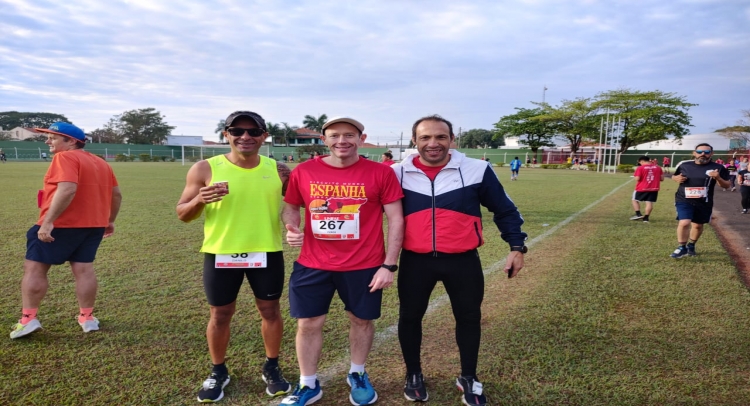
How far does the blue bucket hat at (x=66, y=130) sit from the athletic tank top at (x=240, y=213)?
1.71 meters

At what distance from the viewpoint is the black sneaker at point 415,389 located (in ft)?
9.18

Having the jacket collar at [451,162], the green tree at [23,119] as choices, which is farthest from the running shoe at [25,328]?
the green tree at [23,119]

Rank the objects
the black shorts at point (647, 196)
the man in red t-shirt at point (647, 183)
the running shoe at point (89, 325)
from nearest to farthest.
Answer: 1. the running shoe at point (89, 325)
2. the man in red t-shirt at point (647, 183)
3. the black shorts at point (647, 196)

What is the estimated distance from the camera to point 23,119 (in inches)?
3593

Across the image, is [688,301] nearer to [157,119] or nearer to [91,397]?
[91,397]

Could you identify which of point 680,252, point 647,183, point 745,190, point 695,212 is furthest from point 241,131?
point 745,190

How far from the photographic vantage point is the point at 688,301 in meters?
4.65

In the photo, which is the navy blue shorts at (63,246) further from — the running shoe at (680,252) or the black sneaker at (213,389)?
the running shoe at (680,252)

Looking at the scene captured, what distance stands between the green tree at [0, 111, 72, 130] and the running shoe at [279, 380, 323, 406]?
101m

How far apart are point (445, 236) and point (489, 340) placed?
4.78ft

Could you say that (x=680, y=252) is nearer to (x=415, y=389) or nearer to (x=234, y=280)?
(x=415, y=389)

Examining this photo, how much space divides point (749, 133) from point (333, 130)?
56.2m

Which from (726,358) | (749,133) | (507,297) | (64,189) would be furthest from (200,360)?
(749,133)

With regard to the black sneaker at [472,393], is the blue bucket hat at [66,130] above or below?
above
